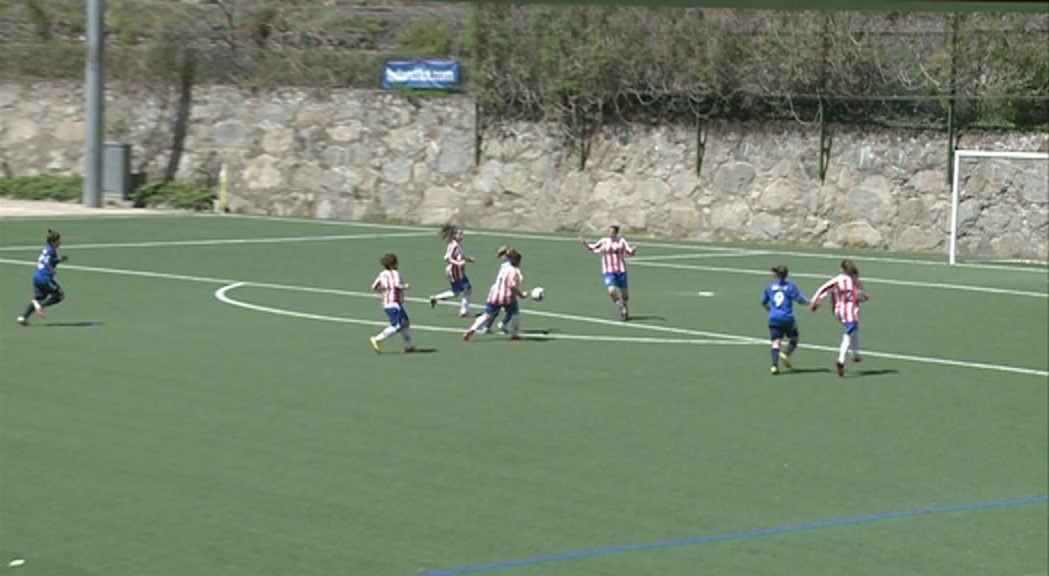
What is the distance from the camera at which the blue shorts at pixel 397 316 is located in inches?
882

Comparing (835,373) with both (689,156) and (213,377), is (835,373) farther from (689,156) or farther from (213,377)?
(689,156)

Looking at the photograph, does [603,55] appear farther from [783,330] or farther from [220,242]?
[783,330]

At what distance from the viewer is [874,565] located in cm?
1320

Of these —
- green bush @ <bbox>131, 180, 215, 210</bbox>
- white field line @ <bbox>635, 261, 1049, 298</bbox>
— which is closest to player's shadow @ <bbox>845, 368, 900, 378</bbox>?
white field line @ <bbox>635, 261, 1049, 298</bbox>

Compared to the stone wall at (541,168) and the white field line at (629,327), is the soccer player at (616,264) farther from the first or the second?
the stone wall at (541,168)

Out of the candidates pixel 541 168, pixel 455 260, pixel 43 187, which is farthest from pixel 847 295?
pixel 43 187

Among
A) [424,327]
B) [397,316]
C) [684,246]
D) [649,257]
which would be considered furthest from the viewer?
[684,246]

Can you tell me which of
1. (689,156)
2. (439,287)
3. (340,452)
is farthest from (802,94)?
(340,452)

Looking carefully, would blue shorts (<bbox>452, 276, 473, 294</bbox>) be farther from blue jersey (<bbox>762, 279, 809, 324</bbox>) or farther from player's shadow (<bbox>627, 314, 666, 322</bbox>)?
blue jersey (<bbox>762, 279, 809, 324</bbox>)

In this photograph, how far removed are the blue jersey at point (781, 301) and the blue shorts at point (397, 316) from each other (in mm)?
4388

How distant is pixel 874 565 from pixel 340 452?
19.2 ft

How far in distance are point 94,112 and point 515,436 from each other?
28.6 meters

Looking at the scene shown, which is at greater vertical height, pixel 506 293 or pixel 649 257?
pixel 649 257

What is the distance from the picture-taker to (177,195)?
4781cm
